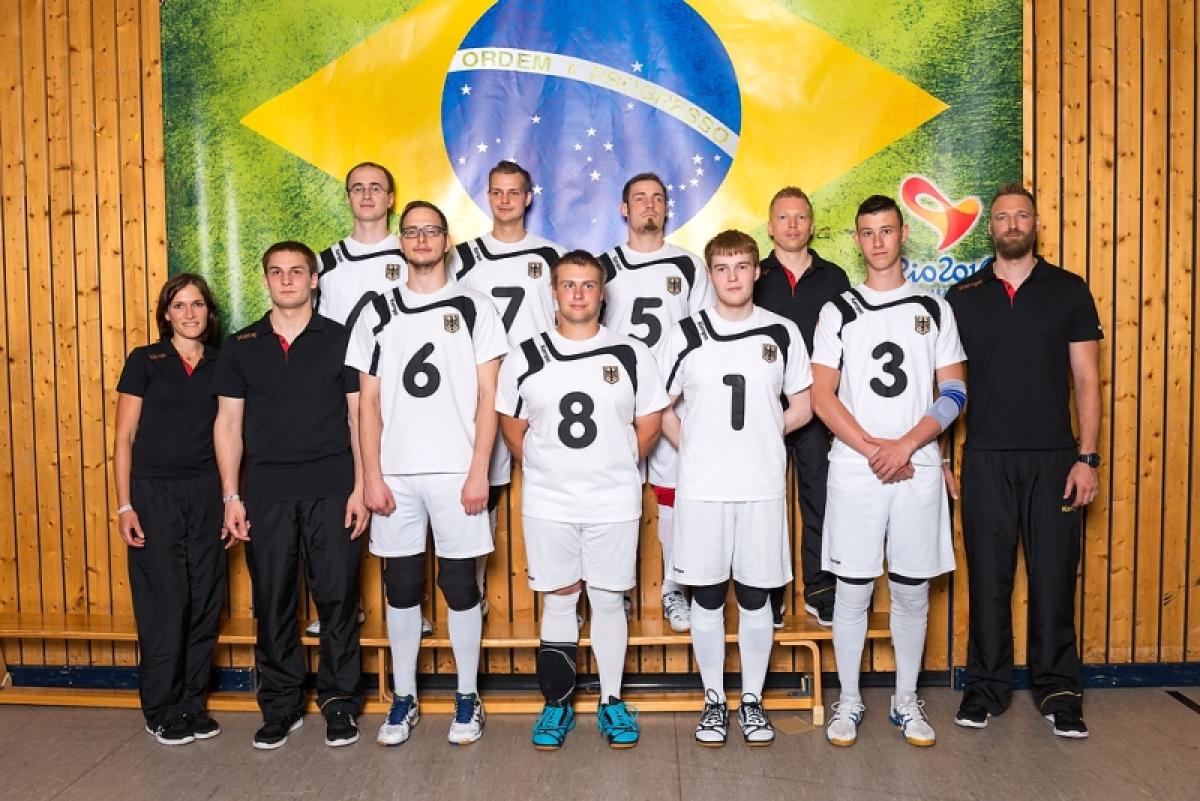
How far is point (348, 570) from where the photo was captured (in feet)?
11.9

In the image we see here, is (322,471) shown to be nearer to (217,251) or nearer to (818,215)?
(217,251)

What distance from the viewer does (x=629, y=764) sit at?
339 centimetres

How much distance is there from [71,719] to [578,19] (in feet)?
11.3

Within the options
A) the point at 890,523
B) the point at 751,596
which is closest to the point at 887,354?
the point at 890,523

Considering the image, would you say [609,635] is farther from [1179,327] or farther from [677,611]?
[1179,327]

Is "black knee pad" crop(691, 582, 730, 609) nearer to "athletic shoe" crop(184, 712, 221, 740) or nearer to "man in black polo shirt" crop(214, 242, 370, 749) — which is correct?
"man in black polo shirt" crop(214, 242, 370, 749)

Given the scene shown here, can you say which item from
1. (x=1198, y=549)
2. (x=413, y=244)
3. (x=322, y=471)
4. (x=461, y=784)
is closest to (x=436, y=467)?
(x=322, y=471)

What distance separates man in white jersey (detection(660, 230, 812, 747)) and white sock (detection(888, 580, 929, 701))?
18.3 inches

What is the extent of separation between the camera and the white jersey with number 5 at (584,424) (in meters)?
3.37

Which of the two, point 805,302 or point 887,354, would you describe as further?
point 805,302

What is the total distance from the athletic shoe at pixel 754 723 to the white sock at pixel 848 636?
326mm

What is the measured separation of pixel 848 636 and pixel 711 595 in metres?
0.55

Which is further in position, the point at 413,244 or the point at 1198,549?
the point at 1198,549

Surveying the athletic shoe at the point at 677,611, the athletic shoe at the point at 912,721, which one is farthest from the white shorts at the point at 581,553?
the athletic shoe at the point at 912,721
